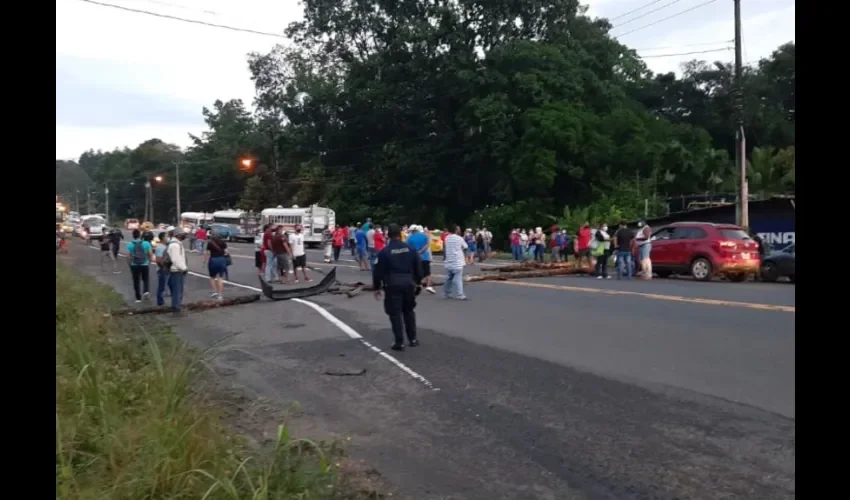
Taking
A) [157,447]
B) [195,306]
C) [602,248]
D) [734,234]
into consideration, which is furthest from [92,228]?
[157,447]

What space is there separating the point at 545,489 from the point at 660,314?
9006 mm

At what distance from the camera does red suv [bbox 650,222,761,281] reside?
2131 centimetres

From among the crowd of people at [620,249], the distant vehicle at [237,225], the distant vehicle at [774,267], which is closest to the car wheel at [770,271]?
the distant vehicle at [774,267]

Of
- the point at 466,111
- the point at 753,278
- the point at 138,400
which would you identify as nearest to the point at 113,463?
the point at 138,400

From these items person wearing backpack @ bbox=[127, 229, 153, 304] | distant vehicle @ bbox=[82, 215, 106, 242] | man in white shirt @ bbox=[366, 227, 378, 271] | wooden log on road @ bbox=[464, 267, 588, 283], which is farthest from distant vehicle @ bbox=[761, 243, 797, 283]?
distant vehicle @ bbox=[82, 215, 106, 242]

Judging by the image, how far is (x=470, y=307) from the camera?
16.0 m

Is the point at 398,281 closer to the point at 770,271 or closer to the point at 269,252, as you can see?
the point at 269,252

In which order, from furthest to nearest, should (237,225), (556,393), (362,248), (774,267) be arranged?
(237,225) < (362,248) < (774,267) < (556,393)

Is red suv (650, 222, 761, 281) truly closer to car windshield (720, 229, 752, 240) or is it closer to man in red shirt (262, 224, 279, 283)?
car windshield (720, 229, 752, 240)

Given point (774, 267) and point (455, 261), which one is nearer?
point (455, 261)

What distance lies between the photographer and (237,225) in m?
73.1

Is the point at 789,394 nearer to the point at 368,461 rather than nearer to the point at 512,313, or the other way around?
the point at 368,461

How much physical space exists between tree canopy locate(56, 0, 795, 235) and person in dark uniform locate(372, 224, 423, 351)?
28.1 meters

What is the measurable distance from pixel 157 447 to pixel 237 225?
69946mm
